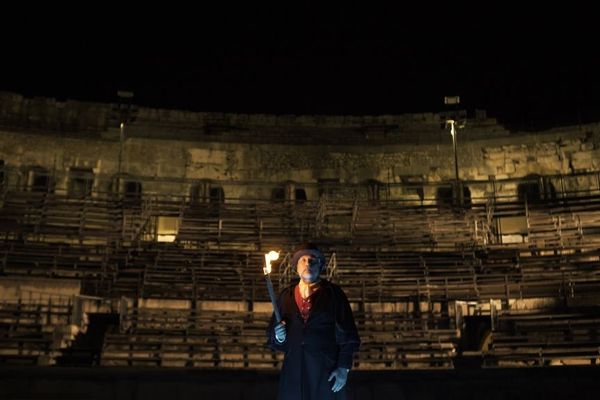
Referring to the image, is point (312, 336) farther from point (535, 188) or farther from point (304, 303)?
point (535, 188)

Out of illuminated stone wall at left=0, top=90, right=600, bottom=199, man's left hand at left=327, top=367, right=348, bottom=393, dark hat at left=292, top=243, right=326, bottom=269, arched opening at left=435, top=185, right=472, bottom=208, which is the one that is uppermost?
illuminated stone wall at left=0, top=90, right=600, bottom=199

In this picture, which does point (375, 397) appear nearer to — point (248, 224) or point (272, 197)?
point (248, 224)

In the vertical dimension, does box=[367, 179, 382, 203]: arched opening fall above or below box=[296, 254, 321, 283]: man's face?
above

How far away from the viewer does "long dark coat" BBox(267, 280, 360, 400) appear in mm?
4883

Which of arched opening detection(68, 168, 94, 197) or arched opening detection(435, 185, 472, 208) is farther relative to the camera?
arched opening detection(435, 185, 472, 208)

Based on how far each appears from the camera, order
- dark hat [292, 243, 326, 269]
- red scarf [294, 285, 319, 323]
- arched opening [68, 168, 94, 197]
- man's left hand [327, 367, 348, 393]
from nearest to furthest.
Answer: man's left hand [327, 367, 348, 393] → red scarf [294, 285, 319, 323] → dark hat [292, 243, 326, 269] → arched opening [68, 168, 94, 197]

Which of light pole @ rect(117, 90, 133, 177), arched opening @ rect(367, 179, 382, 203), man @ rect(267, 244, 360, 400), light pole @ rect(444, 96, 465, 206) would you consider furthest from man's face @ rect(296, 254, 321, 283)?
arched opening @ rect(367, 179, 382, 203)

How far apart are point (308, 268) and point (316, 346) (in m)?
0.60

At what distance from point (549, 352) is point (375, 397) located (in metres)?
6.52

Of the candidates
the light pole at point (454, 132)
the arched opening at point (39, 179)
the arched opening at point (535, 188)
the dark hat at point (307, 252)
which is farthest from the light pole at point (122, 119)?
the dark hat at point (307, 252)

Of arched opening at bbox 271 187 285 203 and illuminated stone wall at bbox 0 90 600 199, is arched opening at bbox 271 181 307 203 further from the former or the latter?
illuminated stone wall at bbox 0 90 600 199

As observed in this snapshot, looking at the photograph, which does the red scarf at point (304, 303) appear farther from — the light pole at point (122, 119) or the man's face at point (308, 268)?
the light pole at point (122, 119)

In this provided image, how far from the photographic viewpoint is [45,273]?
53.0 ft

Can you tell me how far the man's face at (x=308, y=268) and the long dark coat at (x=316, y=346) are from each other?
0.12 m
